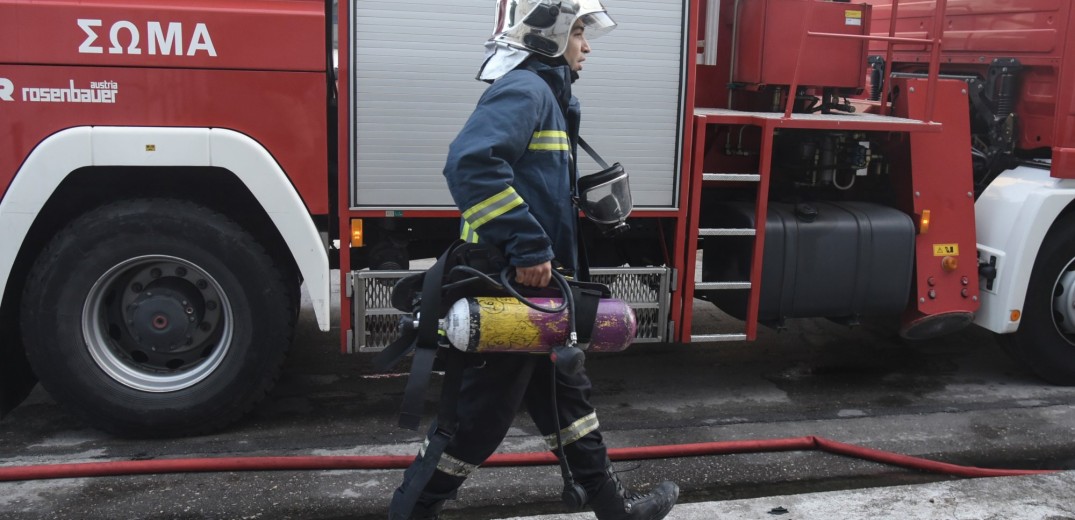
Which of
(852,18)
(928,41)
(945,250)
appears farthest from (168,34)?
(945,250)

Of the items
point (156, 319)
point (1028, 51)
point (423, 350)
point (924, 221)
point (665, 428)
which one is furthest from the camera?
point (1028, 51)

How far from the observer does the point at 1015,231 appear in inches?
210

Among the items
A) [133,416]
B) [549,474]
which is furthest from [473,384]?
[133,416]

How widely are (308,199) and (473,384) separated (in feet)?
5.18

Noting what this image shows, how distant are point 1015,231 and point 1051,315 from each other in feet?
1.94

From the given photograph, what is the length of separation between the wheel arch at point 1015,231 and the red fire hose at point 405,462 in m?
1.15

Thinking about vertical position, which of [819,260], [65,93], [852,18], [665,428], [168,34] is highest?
[852,18]

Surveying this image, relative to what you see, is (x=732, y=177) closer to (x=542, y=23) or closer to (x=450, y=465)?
(x=542, y=23)

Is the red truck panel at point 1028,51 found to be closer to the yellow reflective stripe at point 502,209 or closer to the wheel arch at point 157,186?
the yellow reflective stripe at point 502,209

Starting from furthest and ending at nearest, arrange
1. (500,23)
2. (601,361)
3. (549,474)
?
(601,361) < (549,474) < (500,23)

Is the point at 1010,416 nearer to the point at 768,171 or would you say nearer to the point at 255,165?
the point at 768,171

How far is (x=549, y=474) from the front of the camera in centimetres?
424

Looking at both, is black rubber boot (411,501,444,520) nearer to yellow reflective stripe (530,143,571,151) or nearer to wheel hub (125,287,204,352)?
yellow reflective stripe (530,143,571,151)

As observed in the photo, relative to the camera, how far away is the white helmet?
3125 millimetres
